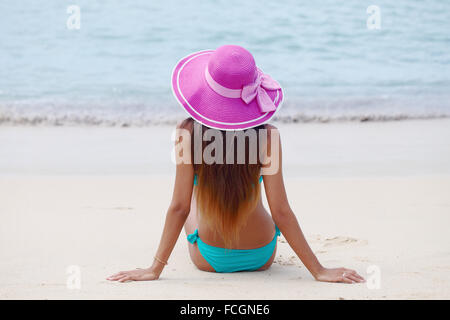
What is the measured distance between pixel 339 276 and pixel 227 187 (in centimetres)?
63

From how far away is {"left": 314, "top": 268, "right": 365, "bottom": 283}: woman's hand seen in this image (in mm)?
2535

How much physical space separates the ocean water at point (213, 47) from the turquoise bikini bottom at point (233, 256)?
568 cm

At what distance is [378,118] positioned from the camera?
8359 mm

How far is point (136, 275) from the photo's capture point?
2.56 metres

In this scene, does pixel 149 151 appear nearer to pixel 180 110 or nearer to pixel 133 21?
pixel 180 110

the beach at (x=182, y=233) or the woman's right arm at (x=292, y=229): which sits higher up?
the woman's right arm at (x=292, y=229)

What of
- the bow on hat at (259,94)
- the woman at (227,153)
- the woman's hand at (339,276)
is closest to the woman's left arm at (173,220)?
the woman at (227,153)

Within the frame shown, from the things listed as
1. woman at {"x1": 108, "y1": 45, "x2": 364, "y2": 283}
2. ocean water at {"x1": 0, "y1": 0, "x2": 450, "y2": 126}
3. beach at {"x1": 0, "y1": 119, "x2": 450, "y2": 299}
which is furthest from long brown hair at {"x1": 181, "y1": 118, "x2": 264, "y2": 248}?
ocean water at {"x1": 0, "y1": 0, "x2": 450, "y2": 126}

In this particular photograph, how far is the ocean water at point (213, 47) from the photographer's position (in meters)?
8.84

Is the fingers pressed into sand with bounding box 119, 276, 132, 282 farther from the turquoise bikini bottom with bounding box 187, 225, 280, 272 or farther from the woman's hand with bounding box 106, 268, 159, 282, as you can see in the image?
the turquoise bikini bottom with bounding box 187, 225, 280, 272

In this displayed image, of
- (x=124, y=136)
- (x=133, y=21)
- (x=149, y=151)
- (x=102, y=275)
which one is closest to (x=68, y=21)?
(x=133, y=21)

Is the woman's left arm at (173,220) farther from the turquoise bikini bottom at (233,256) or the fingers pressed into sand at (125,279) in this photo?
the turquoise bikini bottom at (233,256)

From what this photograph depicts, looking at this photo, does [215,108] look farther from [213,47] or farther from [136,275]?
[213,47]

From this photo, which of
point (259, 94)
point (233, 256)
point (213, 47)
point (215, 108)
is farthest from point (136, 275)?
point (213, 47)
